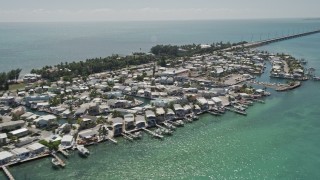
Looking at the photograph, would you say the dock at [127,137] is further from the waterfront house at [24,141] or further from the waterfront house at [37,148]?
the waterfront house at [24,141]

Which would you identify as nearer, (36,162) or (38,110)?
(36,162)

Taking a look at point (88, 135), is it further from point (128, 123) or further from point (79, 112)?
point (79, 112)

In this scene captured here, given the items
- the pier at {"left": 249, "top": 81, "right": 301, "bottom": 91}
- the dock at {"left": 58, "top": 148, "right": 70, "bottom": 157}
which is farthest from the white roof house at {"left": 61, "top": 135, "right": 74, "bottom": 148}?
the pier at {"left": 249, "top": 81, "right": 301, "bottom": 91}

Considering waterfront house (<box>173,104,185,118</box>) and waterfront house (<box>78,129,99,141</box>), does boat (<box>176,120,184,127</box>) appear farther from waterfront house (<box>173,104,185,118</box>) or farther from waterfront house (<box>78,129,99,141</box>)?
waterfront house (<box>78,129,99,141</box>)

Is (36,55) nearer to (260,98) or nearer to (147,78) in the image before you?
(147,78)

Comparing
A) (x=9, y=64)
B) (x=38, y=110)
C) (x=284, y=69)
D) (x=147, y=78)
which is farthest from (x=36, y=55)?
(x=284, y=69)

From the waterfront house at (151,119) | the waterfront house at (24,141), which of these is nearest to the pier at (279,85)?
the waterfront house at (151,119)
